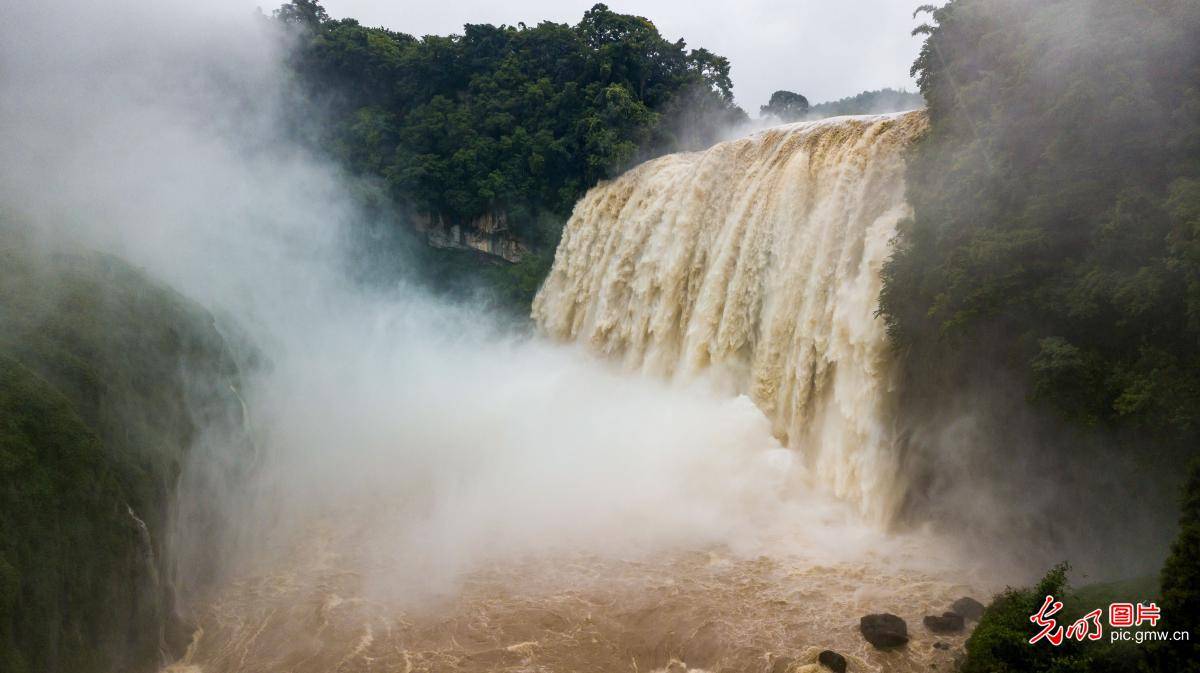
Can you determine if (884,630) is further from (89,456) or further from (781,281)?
(89,456)

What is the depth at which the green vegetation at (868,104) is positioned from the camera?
34250 mm

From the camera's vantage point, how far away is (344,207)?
29.5 m

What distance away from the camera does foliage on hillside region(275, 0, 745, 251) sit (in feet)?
87.8

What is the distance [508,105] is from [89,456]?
23924mm

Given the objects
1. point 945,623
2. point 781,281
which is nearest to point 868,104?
point 781,281

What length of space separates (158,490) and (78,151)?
13557 mm

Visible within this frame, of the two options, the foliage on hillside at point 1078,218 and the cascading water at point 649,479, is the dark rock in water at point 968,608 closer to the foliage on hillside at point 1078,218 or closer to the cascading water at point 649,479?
the cascading water at point 649,479

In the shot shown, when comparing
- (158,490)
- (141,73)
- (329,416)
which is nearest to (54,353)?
(158,490)

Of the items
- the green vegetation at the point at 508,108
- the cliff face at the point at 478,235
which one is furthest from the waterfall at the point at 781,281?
the cliff face at the point at 478,235

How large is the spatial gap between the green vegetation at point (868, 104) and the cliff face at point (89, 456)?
29.3 m

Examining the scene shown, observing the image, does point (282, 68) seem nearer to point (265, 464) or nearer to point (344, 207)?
point (344, 207)

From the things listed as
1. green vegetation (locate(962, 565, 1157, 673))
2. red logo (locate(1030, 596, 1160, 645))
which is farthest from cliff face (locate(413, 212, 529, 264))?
red logo (locate(1030, 596, 1160, 645))

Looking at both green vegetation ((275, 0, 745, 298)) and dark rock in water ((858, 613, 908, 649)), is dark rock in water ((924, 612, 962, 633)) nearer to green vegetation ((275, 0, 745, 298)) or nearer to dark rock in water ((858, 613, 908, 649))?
dark rock in water ((858, 613, 908, 649))

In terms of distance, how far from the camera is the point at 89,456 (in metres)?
9.27
